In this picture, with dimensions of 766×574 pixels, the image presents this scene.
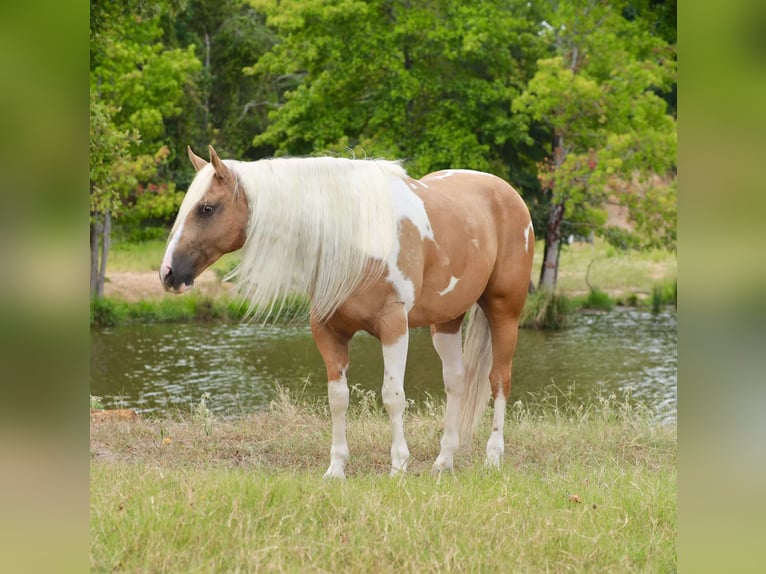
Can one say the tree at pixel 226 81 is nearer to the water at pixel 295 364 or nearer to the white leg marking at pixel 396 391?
the water at pixel 295 364

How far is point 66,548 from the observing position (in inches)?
78.0

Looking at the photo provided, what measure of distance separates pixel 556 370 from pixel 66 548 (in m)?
11.9

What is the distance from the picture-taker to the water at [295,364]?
11289mm

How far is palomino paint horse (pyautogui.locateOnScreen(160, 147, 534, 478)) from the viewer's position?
15.2 ft

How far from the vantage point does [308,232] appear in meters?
4.73

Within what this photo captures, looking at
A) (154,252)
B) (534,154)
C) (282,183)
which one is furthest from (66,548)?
(154,252)

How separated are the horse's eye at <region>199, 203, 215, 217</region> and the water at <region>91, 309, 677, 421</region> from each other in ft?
17.2

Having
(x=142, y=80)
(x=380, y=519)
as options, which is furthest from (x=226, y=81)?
(x=380, y=519)

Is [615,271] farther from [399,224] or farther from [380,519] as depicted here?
[380,519]

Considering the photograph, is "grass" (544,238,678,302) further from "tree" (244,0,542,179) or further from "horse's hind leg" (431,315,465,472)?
"horse's hind leg" (431,315,465,472)

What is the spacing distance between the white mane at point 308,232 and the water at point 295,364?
16.6 feet

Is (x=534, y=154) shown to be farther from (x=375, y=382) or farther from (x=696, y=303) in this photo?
(x=696, y=303)

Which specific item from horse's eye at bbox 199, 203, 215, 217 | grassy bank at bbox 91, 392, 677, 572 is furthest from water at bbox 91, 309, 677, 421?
horse's eye at bbox 199, 203, 215, 217

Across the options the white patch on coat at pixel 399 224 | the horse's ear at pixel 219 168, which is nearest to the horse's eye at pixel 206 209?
the horse's ear at pixel 219 168
